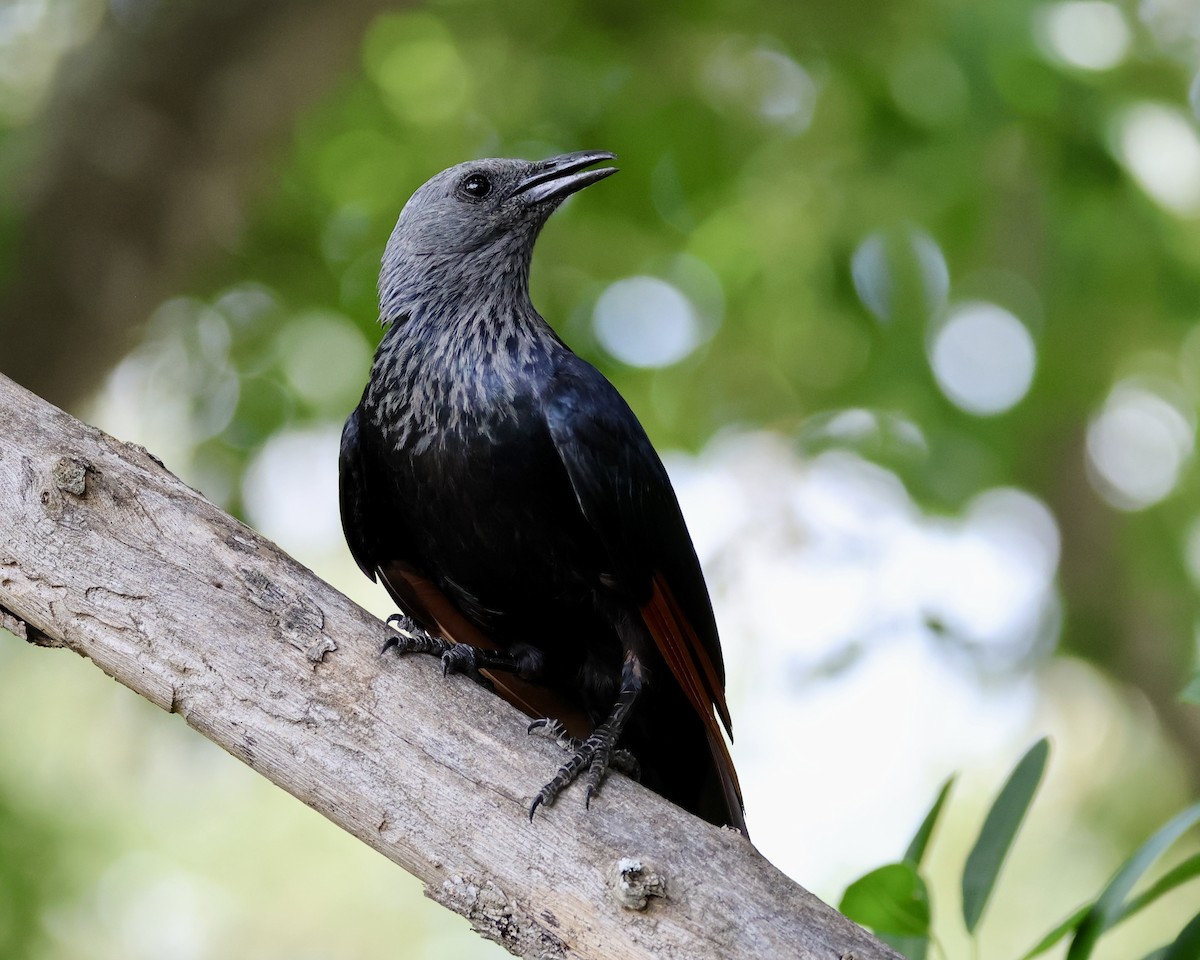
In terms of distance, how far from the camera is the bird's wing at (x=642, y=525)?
2.66 meters

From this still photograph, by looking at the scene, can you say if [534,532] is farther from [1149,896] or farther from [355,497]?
[1149,896]

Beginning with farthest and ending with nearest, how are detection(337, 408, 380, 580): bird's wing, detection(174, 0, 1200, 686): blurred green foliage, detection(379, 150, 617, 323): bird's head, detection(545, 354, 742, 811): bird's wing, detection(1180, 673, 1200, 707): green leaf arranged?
detection(174, 0, 1200, 686): blurred green foliage
detection(379, 150, 617, 323): bird's head
detection(337, 408, 380, 580): bird's wing
detection(545, 354, 742, 811): bird's wing
detection(1180, 673, 1200, 707): green leaf

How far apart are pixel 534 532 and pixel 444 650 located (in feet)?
1.38

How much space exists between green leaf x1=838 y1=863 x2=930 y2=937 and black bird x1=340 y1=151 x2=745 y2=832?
18.5 inches

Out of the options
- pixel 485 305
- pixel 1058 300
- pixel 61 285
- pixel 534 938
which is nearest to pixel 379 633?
pixel 534 938

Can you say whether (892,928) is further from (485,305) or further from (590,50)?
(590,50)

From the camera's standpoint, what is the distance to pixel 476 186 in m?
3.34

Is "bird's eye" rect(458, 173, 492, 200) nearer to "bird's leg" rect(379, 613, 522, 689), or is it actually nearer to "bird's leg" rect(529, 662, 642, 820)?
"bird's leg" rect(379, 613, 522, 689)

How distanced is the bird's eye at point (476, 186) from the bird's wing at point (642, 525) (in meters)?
0.75

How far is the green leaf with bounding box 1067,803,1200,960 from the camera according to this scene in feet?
7.46

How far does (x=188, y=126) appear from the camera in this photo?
15.4 feet

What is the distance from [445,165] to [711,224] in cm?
116

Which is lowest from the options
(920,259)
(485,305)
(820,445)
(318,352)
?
(318,352)

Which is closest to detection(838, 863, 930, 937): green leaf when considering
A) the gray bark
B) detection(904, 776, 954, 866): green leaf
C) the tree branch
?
detection(904, 776, 954, 866): green leaf
